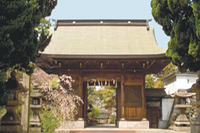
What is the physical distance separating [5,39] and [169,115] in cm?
1241

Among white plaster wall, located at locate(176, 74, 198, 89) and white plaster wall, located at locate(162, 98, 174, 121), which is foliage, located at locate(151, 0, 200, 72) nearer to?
white plaster wall, located at locate(162, 98, 174, 121)

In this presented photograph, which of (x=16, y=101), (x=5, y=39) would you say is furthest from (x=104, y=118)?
(x=5, y=39)

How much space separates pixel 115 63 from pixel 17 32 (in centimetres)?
902

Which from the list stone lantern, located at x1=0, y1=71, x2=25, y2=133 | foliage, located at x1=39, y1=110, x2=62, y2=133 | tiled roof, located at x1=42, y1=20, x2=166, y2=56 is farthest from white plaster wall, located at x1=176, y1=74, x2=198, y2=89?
stone lantern, located at x1=0, y1=71, x2=25, y2=133

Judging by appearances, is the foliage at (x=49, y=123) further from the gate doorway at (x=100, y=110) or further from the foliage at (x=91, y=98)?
the foliage at (x=91, y=98)

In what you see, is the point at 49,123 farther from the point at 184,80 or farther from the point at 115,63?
the point at 184,80

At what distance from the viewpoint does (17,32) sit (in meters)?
5.80

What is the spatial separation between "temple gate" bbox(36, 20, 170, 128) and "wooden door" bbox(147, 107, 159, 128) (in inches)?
63.5

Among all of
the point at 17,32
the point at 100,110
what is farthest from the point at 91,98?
the point at 17,32

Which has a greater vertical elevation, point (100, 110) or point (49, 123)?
point (49, 123)

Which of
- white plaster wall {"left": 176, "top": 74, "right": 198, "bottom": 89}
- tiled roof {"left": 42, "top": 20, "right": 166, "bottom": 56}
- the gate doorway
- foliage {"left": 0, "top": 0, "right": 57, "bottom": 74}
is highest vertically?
tiled roof {"left": 42, "top": 20, "right": 166, "bottom": 56}

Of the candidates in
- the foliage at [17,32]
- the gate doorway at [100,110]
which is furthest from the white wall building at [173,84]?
the foliage at [17,32]

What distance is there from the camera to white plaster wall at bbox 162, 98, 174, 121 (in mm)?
15062

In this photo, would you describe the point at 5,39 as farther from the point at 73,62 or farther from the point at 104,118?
the point at 104,118
